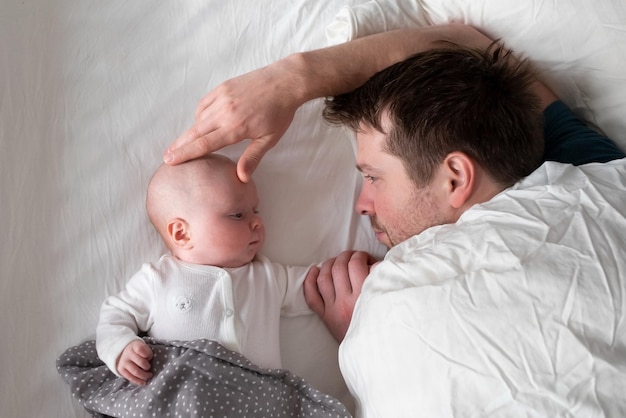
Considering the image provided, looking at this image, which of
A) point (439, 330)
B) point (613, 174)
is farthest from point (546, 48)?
point (439, 330)

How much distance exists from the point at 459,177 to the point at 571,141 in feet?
0.96

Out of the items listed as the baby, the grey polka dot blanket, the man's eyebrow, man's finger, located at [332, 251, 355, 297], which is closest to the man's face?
the man's eyebrow

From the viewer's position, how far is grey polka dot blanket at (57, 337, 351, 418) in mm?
1060

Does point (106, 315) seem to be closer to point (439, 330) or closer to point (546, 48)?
point (439, 330)

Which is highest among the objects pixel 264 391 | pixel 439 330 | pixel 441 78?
pixel 441 78

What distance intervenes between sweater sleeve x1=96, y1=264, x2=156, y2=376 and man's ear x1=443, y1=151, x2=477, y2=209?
594 millimetres

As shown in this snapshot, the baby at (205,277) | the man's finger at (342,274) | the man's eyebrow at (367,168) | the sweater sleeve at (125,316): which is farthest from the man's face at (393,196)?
the sweater sleeve at (125,316)

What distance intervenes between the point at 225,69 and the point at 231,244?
434mm

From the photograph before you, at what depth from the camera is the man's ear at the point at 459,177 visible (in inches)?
45.7

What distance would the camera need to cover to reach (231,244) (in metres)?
1.22

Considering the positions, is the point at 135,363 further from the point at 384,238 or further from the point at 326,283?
the point at 384,238

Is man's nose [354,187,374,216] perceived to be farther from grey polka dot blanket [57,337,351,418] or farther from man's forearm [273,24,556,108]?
grey polka dot blanket [57,337,351,418]

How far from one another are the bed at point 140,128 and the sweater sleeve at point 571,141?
0.07 meters

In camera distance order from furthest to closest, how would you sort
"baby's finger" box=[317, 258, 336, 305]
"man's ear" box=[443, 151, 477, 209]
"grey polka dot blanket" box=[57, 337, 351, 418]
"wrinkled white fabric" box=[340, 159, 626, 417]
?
"baby's finger" box=[317, 258, 336, 305] < "man's ear" box=[443, 151, 477, 209] < "grey polka dot blanket" box=[57, 337, 351, 418] < "wrinkled white fabric" box=[340, 159, 626, 417]
